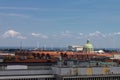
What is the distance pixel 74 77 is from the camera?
2763 inches

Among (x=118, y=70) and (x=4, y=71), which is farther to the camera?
(x=118, y=70)

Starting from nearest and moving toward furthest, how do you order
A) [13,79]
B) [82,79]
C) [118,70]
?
[13,79] < [82,79] < [118,70]

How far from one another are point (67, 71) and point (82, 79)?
360 centimetres

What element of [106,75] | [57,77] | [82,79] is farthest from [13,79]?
[106,75]

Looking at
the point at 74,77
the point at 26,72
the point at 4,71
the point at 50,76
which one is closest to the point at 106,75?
the point at 74,77

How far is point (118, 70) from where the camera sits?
75.9 meters

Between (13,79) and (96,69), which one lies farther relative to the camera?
(96,69)

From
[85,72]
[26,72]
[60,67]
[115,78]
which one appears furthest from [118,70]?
[26,72]

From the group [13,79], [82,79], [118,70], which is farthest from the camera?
[118,70]

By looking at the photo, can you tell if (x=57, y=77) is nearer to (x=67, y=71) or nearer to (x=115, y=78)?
(x=67, y=71)

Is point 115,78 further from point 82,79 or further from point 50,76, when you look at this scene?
point 50,76

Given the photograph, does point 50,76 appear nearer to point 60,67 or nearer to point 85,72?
point 60,67

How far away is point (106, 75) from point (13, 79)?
19626 millimetres

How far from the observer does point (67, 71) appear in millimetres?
70562
